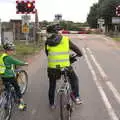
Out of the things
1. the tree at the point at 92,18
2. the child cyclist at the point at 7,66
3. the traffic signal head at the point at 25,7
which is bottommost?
the tree at the point at 92,18

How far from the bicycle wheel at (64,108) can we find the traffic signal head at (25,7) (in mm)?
22087

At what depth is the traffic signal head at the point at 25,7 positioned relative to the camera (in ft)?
103

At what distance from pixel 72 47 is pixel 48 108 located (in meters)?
1.54

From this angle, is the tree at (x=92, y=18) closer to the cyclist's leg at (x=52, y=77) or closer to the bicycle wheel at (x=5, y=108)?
the cyclist's leg at (x=52, y=77)

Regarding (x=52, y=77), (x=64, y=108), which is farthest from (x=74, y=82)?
(x=64, y=108)

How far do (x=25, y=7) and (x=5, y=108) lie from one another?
2250 cm

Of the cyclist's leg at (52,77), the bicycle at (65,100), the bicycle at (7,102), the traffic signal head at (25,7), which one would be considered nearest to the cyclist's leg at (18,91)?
the bicycle at (7,102)

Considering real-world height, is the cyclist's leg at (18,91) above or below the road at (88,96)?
above

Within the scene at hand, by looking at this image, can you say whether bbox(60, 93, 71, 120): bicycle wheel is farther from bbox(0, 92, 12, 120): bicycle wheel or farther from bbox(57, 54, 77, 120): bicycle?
bbox(0, 92, 12, 120): bicycle wheel

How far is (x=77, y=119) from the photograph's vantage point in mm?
10125

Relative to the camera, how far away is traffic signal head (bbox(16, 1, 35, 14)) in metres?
31.5

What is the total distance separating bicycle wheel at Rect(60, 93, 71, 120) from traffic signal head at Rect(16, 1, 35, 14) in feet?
72.5

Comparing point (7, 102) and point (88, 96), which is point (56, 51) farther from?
point (88, 96)

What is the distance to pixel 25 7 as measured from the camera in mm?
31781
